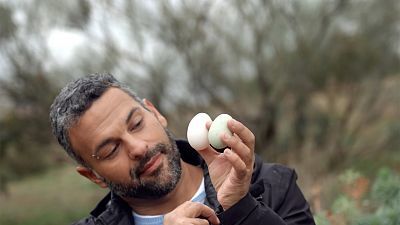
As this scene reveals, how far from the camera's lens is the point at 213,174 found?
77.8 inches

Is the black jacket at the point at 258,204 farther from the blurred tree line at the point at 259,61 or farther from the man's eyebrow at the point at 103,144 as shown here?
the blurred tree line at the point at 259,61

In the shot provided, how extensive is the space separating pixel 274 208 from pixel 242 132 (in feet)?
1.53

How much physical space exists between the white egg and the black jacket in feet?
0.45

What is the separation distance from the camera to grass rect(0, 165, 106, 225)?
15.1m

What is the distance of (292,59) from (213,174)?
380 inches

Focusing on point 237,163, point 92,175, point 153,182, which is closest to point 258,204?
point 237,163

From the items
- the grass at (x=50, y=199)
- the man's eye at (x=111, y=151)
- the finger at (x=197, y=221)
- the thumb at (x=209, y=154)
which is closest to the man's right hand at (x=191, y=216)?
the finger at (x=197, y=221)

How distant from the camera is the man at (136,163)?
1972 mm

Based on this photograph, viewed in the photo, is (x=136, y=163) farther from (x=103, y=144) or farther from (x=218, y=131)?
(x=218, y=131)

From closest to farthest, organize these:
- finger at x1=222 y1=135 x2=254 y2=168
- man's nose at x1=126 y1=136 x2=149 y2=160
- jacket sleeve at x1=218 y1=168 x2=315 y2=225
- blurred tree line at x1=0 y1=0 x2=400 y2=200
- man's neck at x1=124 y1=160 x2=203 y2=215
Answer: finger at x1=222 y1=135 x2=254 y2=168 < jacket sleeve at x1=218 y1=168 x2=315 y2=225 < man's nose at x1=126 y1=136 x2=149 y2=160 < man's neck at x1=124 y1=160 x2=203 y2=215 < blurred tree line at x1=0 y1=0 x2=400 y2=200

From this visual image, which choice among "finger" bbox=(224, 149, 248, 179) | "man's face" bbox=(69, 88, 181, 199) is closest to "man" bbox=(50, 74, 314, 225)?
"man's face" bbox=(69, 88, 181, 199)

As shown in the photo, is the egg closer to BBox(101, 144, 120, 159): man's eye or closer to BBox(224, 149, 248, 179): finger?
BBox(224, 149, 248, 179): finger

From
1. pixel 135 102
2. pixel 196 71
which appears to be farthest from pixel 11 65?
pixel 135 102

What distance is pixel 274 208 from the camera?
195 cm
